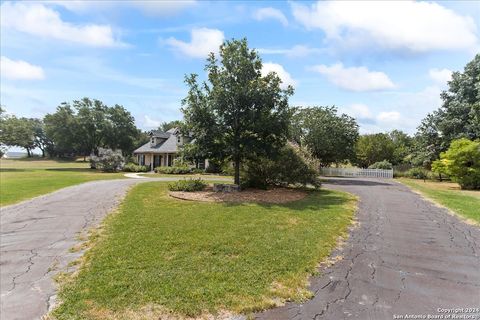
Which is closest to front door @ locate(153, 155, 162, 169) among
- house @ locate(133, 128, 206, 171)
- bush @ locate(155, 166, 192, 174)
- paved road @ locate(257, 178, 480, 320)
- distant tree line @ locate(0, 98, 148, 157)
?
house @ locate(133, 128, 206, 171)

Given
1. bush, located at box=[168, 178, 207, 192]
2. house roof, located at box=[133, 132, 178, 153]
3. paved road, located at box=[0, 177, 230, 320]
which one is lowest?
paved road, located at box=[0, 177, 230, 320]

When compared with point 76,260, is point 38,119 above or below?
above

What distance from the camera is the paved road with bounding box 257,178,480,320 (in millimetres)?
4566

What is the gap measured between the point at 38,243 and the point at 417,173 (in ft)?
110

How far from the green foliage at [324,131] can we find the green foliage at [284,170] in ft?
36.7

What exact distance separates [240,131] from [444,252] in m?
10.8

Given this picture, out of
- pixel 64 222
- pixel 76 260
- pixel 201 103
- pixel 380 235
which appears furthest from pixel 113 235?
pixel 201 103

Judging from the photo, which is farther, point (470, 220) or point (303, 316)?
point (470, 220)

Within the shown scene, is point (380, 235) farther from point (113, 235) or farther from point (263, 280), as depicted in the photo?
point (113, 235)

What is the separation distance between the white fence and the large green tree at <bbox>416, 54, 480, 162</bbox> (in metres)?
3.66

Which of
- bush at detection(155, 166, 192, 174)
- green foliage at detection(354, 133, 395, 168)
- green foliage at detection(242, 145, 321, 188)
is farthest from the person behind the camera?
green foliage at detection(354, 133, 395, 168)

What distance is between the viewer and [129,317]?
14.8ft

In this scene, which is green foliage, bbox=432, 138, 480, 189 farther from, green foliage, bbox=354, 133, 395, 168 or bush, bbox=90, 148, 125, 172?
bush, bbox=90, 148, 125, 172

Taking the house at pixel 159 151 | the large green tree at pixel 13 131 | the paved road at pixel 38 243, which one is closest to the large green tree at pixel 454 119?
the house at pixel 159 151
